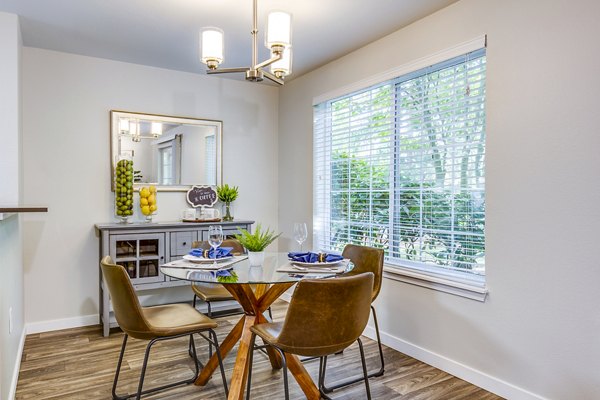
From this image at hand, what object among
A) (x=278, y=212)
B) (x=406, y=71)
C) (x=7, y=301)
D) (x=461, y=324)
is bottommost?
(x=461, y=324)

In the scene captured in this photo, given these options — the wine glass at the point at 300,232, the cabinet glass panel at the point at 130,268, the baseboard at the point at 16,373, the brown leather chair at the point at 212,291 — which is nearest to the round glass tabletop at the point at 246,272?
the wine glass at the point at 300,232

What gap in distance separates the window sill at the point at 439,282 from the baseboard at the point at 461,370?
0.46 metres

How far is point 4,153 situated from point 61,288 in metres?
1.34

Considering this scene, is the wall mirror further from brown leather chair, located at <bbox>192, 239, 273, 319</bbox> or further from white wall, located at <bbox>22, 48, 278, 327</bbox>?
brown leather chair, located at <bbox>192, 239, 273, 319</bbox>

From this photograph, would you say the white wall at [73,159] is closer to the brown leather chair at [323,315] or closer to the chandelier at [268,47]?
the chandelier at [268,47]

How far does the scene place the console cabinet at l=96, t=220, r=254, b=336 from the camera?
3.38 metres

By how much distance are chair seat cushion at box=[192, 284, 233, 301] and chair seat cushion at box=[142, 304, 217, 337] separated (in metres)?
0.36

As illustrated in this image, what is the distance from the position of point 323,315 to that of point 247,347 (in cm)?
72

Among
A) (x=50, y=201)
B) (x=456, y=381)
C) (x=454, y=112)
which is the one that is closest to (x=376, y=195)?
(x=454, y=112)

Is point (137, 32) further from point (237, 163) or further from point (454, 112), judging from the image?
point (454, 112)

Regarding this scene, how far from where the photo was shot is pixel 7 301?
218 cm

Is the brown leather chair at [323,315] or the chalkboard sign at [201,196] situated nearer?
the brown leather chair at [323,315]

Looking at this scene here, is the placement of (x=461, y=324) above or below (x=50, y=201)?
below

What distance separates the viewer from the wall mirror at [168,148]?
380 cm
